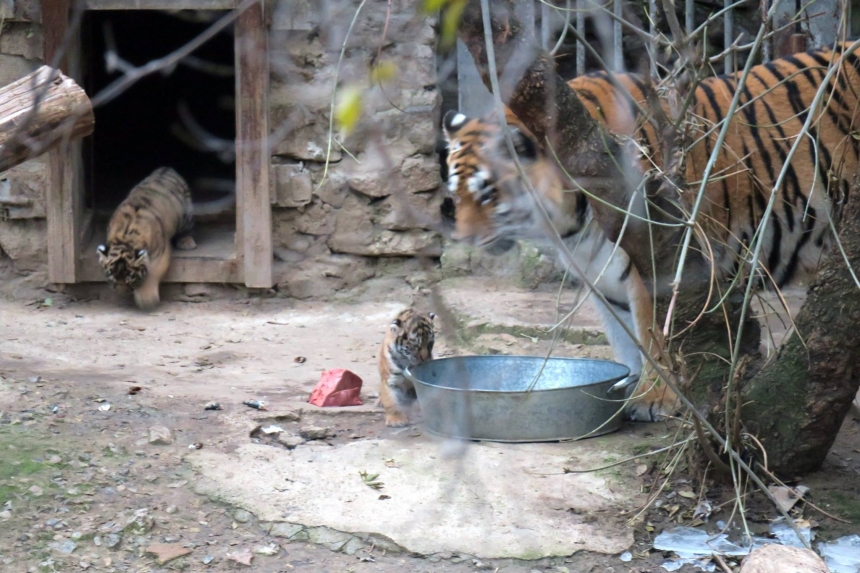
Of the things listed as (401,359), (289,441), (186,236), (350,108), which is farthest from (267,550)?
(186,236)

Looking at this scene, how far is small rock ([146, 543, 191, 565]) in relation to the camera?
342 centimetres

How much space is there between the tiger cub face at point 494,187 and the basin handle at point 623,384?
0.73m

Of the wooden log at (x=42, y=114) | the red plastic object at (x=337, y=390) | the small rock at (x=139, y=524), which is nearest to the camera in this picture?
the wooden log at (x=42, y=114)

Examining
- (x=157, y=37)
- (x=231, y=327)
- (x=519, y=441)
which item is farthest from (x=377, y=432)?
(x=157, y=37)

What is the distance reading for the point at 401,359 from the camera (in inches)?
184

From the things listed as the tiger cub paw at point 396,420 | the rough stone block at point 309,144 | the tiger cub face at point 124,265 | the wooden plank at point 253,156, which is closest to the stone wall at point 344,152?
the rough stone block at point 309,144

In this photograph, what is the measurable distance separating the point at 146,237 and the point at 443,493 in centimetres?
389

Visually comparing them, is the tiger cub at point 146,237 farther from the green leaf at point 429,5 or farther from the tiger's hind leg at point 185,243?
the green leaf at point 429,5

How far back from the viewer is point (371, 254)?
274 inches

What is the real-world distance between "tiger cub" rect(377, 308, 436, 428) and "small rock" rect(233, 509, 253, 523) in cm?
102

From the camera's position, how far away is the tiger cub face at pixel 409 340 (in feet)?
15.3

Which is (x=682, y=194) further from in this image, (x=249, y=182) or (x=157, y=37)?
(x=157, y=37)

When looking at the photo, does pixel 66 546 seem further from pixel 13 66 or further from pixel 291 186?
pixel 13 66

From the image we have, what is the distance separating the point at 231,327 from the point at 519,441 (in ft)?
9.42
